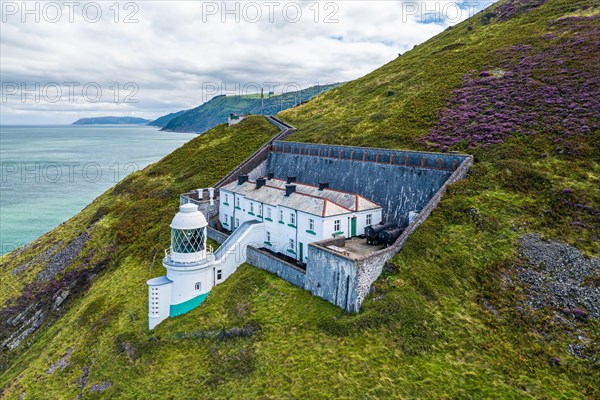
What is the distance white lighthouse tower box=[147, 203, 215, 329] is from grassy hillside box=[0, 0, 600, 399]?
127 cm

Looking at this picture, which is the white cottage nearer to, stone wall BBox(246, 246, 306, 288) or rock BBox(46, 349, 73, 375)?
stone wall BBox(246, 246, 306, 288)

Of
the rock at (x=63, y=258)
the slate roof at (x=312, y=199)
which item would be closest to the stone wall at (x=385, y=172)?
the slate roof at (x=312, y=199)

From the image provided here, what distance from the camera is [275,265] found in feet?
96.3

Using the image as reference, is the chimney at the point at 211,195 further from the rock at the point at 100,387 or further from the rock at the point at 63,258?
the rock at the point at 100,387

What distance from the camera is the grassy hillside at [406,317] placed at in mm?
19141

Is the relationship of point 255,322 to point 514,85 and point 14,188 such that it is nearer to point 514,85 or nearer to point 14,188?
point 514,85

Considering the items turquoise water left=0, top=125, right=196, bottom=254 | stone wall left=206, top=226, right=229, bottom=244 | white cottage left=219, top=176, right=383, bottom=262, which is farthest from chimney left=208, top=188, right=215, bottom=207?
turquoise water left=0, top=125, right=196, bottom=254

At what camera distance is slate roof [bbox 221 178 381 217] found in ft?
95.6

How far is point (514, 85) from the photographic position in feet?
152

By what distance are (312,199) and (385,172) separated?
27.9 ft

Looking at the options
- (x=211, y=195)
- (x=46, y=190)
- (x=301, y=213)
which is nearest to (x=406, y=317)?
(x=301, y=213)

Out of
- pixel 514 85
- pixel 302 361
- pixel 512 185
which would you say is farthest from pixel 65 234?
pixel 514 85

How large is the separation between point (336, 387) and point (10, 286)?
3972 centimetres

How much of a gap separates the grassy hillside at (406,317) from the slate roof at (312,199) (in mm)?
5650
